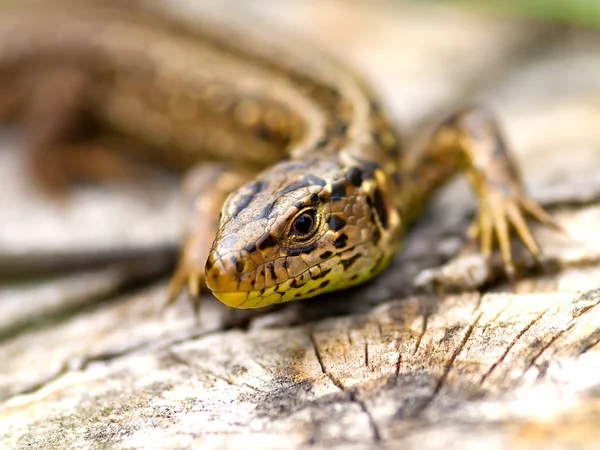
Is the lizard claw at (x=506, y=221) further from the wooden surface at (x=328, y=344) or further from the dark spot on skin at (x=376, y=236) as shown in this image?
the dark spot on skin at (x=376, y=236)

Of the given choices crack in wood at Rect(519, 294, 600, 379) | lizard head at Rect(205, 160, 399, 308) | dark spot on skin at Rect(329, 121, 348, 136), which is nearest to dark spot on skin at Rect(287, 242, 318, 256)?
lizard head at Rect(205, 160, 399, 308)

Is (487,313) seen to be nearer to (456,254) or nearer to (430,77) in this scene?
(456,254)

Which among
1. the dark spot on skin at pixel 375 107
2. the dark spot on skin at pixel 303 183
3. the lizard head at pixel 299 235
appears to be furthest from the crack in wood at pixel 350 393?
→ the dark spot on skin at pixel 375 107

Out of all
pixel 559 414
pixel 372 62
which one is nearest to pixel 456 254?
pixel 559 414

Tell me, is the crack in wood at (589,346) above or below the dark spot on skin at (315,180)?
below

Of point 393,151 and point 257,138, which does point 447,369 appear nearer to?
point 393,151
